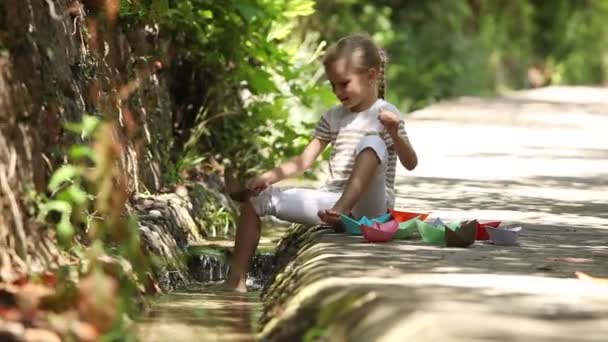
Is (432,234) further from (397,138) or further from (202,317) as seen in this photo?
→ (202,317)

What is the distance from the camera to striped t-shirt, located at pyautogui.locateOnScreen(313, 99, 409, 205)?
7883 millimetres

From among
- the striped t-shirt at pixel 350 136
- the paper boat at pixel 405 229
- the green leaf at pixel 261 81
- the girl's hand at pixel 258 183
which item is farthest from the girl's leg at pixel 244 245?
the green leaf at pixel 261 81

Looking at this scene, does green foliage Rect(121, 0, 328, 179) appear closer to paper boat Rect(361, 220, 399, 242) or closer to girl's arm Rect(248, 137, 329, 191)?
girl's arm Rect(248, 137, 329, 191)

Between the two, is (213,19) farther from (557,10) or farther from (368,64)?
(557,10)

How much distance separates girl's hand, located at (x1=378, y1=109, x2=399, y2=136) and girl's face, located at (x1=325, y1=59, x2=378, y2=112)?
0.96 feet

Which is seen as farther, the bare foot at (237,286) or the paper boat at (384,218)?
the bare foot at (237,286)

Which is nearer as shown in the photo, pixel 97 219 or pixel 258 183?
pixel 97 219

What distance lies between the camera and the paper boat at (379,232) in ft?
23.5

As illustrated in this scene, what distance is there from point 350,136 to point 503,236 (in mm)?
1077

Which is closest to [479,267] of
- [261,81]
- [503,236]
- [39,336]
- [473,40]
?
[503,236]

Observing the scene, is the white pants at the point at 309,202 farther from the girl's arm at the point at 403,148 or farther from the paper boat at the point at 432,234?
the paper boat at the point at 432,234

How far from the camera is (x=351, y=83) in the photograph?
7863 mm

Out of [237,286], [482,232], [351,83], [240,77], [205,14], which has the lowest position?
[237,286]

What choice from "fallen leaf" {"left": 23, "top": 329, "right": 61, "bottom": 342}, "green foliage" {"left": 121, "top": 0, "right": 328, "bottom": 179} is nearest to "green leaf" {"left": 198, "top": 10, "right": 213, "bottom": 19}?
"green foliage" {"left": 121, "top": 0, "right": 328, "bottom": 179}
